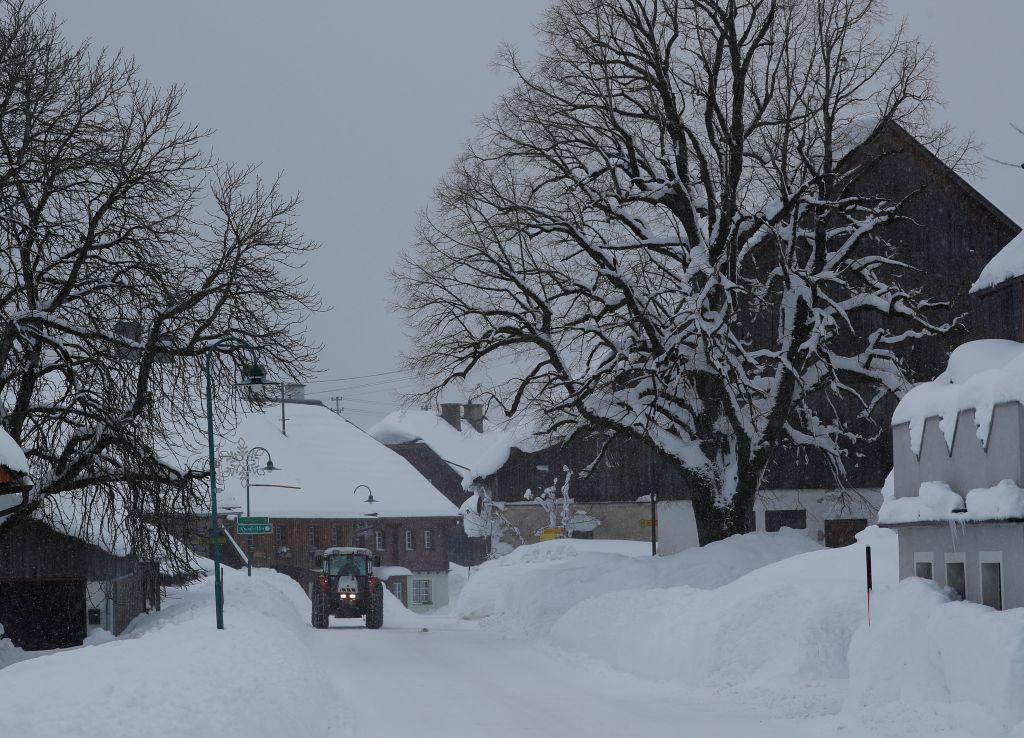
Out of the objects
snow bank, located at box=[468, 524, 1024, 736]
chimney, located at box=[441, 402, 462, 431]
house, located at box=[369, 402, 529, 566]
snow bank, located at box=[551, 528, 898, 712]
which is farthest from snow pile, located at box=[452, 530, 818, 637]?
chimney, located at box=[441, 402, 462, 431]

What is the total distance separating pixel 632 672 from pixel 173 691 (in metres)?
10.0

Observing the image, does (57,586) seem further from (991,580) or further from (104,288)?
(991,580)

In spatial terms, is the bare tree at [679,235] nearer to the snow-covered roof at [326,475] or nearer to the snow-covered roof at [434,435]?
the snow-covered roof at [326,475]

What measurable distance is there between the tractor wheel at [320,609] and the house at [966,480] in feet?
71.9

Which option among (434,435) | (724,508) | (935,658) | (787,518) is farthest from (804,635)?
(434,435)

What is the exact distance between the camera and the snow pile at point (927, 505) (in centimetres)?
1482

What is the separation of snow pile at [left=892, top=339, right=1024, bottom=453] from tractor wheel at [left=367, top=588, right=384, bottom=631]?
22.7 meters

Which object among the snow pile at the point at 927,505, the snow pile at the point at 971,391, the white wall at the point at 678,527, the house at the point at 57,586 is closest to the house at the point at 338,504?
the white wall at the point at 678,527

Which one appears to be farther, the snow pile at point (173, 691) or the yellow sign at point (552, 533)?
the yellow sign at point (552, 533)

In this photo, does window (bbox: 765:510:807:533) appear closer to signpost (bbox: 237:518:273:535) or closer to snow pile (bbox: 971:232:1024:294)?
signpost (bbox: 237:518:273:535)

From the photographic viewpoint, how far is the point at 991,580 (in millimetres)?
14109

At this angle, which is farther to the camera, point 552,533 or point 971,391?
point 552,533

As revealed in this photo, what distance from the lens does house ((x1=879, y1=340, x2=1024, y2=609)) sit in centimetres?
1349

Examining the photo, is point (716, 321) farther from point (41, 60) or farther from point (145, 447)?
point (41, 60)
